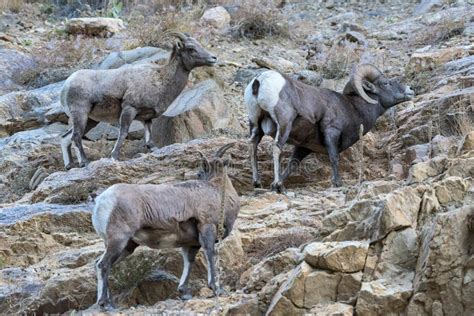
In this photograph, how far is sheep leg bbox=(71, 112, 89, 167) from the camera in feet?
46.6

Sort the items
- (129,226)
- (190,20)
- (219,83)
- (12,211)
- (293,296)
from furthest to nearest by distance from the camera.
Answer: (190,20)
(219,83)
(12,211)
(129,226)
(293,296)

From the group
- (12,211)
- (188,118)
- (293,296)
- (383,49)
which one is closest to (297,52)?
(383,49)

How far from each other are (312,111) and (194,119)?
8.92 ft

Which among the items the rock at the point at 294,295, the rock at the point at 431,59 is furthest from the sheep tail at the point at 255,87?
the rock at the point at 294,295

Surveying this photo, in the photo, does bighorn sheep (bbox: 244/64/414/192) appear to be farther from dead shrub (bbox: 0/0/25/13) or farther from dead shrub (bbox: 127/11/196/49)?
dead shrub (bbox: 0/0/25/13)

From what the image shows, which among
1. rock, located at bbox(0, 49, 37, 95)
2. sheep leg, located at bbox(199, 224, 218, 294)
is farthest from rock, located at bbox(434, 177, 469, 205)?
rock, located at bbox(0, 49, 37, 95)

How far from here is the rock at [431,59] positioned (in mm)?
16094

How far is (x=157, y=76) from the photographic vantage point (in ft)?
47.9

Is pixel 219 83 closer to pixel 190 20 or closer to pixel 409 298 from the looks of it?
pixel 190 20

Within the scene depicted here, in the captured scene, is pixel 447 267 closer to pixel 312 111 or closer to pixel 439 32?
pixel 312 111

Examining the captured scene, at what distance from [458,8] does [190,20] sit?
5427mm

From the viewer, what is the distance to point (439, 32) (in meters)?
18.6

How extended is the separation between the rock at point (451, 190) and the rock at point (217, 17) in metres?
13.2

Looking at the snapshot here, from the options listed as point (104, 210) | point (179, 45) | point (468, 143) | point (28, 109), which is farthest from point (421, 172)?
point (28, 109)
